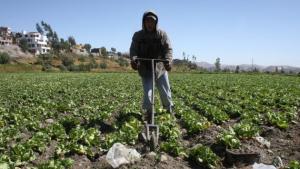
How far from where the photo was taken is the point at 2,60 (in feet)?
260

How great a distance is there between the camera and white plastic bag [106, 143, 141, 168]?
594 cm

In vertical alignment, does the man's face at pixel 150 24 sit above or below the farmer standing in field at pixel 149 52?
above

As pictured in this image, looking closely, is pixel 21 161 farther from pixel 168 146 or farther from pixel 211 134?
pixel 211 134

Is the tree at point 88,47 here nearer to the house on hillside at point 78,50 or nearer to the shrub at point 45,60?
the house on hillside at point 78,50

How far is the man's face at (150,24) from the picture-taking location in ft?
28.6

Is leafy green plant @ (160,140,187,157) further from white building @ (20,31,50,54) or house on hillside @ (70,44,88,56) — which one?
white building @ (20,31,50,54)

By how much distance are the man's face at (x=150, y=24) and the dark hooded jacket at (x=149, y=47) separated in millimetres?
119

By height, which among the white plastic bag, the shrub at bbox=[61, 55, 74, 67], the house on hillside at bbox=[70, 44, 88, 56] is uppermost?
the house on hillside at bbox=[70, 44, 88, 56]

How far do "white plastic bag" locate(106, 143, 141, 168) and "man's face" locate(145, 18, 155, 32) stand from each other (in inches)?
133

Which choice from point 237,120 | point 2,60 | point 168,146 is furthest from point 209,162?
point 2,60

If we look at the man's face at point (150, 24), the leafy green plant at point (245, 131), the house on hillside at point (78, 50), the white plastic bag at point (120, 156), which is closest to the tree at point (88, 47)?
the house on hillside at point (78, 50)

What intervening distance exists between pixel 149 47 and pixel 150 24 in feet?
2.15

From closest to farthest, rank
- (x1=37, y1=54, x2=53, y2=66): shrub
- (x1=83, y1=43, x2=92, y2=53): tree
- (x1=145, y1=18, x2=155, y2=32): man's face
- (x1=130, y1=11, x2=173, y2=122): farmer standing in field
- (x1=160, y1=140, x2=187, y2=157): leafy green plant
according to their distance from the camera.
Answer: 1. (x1=160, y1=140, x2=187, y2=157): leafy green plant
2. (x1=145, y1=18, x2=155, y2=32): man's face
3. (x1=130, y1=11, x2=173, y2=122): farmer standing in field
4. (x1=37, y1=54, x2=53, y2=66): shrub
5. (x1=83, y1=43, x2=92, y2=53): tree

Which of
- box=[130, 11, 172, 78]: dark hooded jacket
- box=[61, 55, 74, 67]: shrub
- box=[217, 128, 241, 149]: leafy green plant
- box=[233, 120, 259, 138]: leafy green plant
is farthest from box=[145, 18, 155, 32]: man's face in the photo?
box=[61, 55, 74, 67]: shrub
